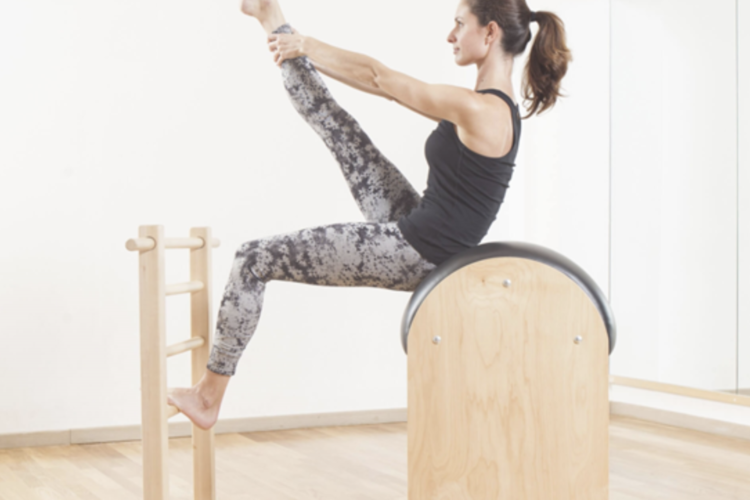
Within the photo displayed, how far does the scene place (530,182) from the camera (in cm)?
376

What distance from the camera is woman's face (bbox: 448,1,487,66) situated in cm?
180

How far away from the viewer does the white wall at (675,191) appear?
3139 millimetres

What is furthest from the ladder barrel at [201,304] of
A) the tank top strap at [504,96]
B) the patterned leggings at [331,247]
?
the tank top strap at [504,96]

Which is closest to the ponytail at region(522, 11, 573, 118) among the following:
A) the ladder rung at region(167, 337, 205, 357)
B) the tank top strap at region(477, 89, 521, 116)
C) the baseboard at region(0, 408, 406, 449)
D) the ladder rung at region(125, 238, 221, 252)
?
the tank top strap at region(477, 89, 521, 116)

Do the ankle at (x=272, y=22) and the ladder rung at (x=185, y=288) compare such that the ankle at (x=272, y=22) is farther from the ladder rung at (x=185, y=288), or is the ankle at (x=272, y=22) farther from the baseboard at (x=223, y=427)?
the baseboard at (x=223, y=427)

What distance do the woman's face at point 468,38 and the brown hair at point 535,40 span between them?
0.01 meters

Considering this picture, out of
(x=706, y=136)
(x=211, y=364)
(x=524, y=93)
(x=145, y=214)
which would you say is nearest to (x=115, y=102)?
(x=145, y=214)

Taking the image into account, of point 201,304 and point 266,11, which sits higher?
point 266,11

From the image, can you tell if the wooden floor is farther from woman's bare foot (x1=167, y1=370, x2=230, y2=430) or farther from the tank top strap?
the tank top strap

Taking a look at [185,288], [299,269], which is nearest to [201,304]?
[185,288]

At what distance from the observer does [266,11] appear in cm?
191

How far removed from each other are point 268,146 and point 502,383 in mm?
1870

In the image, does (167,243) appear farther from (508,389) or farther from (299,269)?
(508,389)

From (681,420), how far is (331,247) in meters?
2.12
